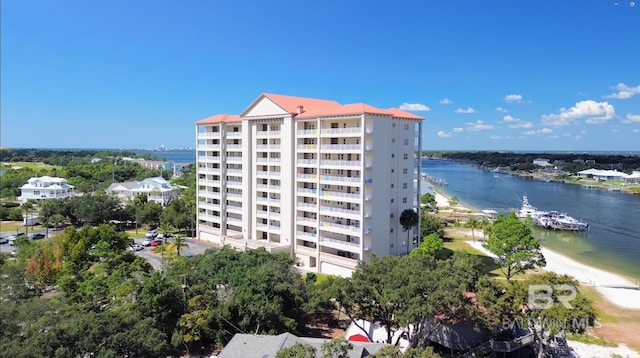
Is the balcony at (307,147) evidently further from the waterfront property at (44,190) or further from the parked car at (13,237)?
the waterfront property at (44,190)

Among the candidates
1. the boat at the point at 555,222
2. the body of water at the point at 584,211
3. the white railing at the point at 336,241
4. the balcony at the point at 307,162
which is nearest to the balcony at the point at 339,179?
the balcony at the point at 307,162

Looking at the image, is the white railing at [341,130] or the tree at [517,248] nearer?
the tree at [517,248]

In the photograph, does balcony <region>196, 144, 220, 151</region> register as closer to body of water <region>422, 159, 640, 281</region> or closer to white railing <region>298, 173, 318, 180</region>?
white railing <region>298, 173, 318, 180</region>

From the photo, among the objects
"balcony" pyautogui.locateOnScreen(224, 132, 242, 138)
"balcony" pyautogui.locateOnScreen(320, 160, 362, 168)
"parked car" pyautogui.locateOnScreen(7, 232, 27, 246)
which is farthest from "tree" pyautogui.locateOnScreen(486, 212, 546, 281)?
"parked car" pyautogui.locateOnScreen(7, 232, 27, 246)

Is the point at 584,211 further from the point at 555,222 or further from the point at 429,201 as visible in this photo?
the point at 429,201

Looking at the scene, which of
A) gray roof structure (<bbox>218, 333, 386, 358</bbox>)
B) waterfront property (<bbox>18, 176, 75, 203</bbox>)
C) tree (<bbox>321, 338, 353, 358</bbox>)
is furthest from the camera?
waterfront property (<bbox>18, 176, 75, 203</bbox>)

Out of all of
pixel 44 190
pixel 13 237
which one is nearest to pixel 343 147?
pixel 13 237
